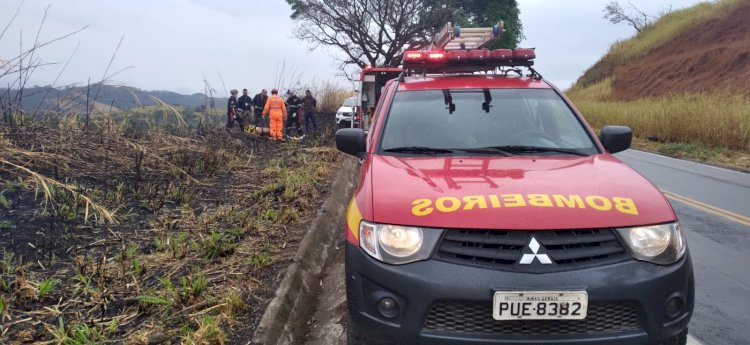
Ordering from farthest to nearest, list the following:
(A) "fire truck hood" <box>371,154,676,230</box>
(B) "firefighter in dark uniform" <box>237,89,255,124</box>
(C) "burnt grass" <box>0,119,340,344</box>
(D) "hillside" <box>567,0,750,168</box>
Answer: (B) "firefighter in dark uniform" <box>237,89,255,124</box> → (D) "hillside" <box>567,0,750,168</box> → (C) "burnt grass" <box>0,119,340,344</box> → (A) "fire truck hood" <box>371,154,676,230</box>

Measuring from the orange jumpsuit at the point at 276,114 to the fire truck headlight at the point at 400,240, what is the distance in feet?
41.3

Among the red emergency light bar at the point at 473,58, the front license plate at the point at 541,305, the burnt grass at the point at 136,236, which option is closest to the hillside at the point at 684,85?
the red emergency light bar at the point at 473,58

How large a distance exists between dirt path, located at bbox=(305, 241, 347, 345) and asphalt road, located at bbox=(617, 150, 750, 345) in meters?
2.29

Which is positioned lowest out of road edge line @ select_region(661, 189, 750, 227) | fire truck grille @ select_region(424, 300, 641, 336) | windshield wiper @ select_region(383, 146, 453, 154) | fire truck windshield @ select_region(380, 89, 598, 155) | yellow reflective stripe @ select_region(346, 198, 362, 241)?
road edge line @ select_region(661, 189, 750, 227)

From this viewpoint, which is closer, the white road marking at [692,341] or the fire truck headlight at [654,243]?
the fire truck headlight at [654,243]

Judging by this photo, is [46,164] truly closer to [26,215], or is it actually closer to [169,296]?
[26,215]

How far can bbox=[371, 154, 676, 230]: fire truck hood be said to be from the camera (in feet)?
8.84

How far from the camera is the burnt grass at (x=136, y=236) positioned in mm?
3461

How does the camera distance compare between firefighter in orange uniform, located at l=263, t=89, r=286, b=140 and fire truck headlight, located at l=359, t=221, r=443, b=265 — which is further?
firefighter in orange uniform, located at l=263, t=89, r=286, b=140

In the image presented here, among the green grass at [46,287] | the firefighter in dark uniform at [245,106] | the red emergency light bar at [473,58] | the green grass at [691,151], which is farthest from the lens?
the firefighter in dark uniform at [245,106]

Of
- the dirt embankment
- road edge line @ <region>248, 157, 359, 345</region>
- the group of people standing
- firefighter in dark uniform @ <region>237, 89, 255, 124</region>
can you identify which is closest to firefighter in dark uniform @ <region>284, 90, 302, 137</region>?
the group of people standing

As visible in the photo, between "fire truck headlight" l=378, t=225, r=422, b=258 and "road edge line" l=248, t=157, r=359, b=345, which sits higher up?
"fire truck headlight" l=378, t=225, r=422, b=258

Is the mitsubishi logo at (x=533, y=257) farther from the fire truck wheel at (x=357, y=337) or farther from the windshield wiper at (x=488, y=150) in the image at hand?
the windshield wiper at (x=488, y=150)

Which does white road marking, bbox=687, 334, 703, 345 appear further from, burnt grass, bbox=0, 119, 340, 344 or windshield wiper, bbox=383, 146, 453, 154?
burnt grass, bbox=0, 119, 340, 344
